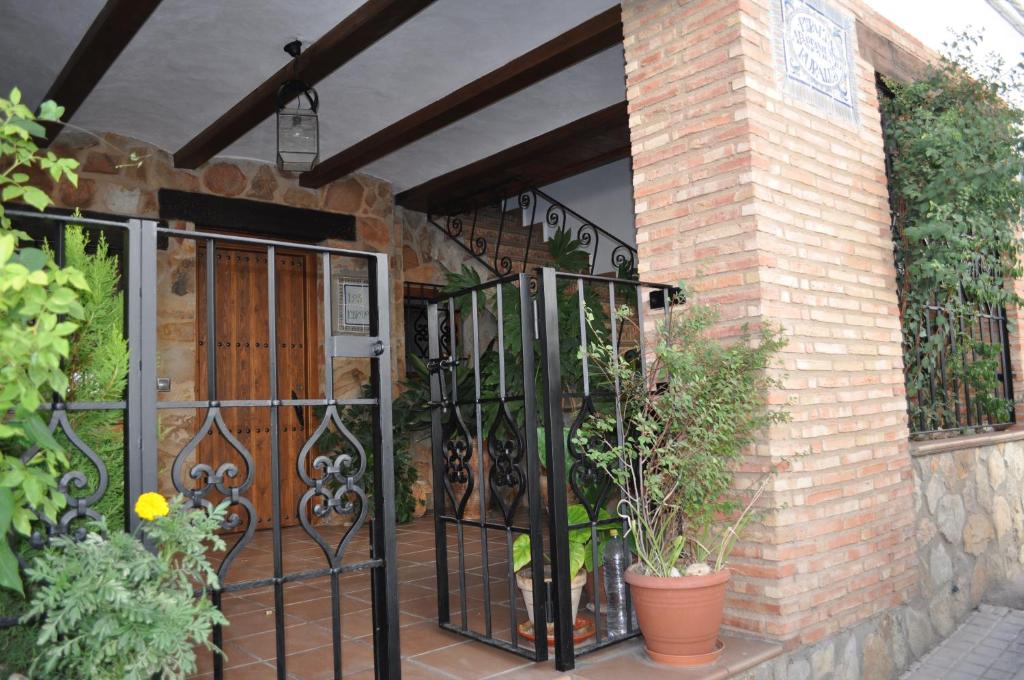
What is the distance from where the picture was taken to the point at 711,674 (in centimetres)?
256

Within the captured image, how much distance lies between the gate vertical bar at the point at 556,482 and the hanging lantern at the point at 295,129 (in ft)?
7.09

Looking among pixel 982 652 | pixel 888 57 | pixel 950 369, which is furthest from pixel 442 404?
pixel 950 369

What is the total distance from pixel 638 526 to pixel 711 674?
0.53 meters

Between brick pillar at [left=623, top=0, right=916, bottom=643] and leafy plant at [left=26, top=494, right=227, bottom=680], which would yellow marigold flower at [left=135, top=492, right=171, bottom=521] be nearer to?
leafy plant at [left=26, top=494, right=227, bottom=680]

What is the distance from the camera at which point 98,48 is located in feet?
12.5

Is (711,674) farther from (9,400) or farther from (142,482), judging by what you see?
(9,400)

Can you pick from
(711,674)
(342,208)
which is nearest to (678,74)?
(711,674)

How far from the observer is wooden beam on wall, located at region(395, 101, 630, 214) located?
5.43m

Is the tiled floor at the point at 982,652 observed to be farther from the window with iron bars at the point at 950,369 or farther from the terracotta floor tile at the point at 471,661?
the terracotta floor tile at the point at 471,661

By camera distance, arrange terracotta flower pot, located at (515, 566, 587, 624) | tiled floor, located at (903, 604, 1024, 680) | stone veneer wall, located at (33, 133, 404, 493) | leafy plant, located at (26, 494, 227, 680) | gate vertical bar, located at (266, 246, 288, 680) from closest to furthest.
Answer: leafy plant, located at (26, 494, 227, 680)
gate vertical bar, located at (266, 246, 288, 680)
terracotta flower pot, located at (515, 566, 587, 624)
tiled floor, located at (903, 604, 1024, 680)
stone veneer wall, located at (33, 133, 404, 493)

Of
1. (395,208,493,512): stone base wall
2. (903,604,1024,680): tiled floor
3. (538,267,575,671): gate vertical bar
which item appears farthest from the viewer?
(395,208,493,512): stone base wall

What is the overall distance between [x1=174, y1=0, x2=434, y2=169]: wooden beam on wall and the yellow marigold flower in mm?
2774

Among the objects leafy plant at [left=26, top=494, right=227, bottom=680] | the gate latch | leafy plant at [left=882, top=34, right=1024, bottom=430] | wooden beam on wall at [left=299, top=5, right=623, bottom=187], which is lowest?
leafy plant at [left=26, top=494, right=227, bottom=680]

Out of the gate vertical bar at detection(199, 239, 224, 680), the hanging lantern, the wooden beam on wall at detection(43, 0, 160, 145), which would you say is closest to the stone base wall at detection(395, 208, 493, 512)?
the hanging lantern
